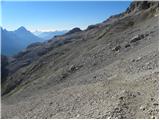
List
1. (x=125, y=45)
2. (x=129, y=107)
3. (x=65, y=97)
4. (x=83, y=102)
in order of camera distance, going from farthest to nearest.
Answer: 1. (x=125, y=45)
2. (x=65, y=97)
3. (x=83, y=102)
4. (x=129, y=107)

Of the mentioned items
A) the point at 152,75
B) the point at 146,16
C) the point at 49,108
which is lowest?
the point at 49,108

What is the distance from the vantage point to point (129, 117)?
14211mm

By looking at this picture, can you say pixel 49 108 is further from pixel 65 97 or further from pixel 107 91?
pixel 107 91

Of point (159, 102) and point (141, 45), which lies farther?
point (141, 45)

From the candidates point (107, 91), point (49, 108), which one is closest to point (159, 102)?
point (107, 91)

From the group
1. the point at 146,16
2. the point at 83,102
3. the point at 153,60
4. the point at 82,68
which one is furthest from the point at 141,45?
the point at 146,16

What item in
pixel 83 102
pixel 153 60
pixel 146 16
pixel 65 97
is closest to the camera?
pixel 83 102

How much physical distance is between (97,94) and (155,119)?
6594mm

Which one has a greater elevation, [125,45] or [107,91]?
[125,45]

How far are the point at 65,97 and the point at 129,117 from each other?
339 inches

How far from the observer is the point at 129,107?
1523cm

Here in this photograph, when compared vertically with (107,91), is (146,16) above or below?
above

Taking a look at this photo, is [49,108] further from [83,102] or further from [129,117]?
[129,117]

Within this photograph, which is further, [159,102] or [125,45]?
[125,45]
